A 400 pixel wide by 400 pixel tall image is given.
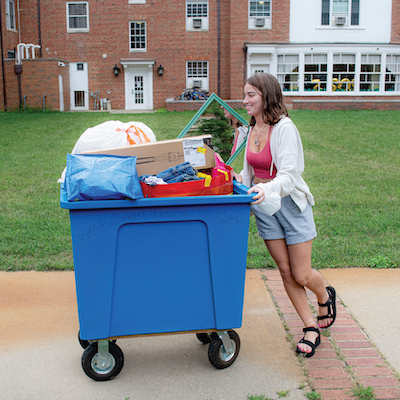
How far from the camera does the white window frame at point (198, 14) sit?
2517 cm

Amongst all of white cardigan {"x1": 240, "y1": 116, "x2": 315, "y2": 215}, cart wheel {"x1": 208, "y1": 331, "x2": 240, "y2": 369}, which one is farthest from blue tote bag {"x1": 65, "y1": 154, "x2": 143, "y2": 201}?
cart wheel {"x1": 208, "y1": 331, "x2": 240, "y2": 369}

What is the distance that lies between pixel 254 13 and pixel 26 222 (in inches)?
869

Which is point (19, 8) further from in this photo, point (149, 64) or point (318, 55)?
point (318, 55)

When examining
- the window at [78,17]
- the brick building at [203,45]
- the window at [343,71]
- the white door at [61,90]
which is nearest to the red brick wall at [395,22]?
the brick building at [203,45]

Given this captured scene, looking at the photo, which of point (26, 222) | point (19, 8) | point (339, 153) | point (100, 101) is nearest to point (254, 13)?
point (100, 101)

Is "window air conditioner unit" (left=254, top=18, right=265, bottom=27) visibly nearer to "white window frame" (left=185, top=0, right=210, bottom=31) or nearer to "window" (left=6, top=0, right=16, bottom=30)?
"white window frame" (left=185, top=0, right=210, bottom=31)

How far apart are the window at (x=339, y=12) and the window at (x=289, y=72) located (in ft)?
8.07

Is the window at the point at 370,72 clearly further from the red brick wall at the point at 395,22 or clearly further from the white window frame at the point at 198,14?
the white window frame at the point at 198,14

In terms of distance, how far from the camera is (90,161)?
2424 mm

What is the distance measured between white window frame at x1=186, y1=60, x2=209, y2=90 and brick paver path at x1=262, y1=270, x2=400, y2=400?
23344 mm

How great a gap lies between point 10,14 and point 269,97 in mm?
25611

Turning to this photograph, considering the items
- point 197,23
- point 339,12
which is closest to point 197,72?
point 197,23

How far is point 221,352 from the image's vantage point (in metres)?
2.76

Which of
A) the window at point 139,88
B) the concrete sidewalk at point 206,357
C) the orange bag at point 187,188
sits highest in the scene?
the window at point 139,88
